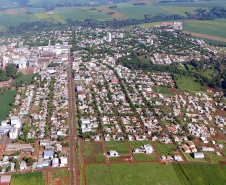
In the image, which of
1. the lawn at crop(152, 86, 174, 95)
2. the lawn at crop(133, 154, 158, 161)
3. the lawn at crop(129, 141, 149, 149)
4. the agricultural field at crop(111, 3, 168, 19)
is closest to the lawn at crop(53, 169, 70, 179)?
the lawn at crop(133, 154, 158, 161)

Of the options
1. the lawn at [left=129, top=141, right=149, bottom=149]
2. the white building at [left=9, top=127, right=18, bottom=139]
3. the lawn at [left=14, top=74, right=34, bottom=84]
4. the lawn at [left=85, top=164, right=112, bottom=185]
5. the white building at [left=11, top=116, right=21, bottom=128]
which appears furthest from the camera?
the lawn at [left=14, top=74, right=34, bottom=84]

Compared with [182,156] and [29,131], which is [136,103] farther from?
[29,131]

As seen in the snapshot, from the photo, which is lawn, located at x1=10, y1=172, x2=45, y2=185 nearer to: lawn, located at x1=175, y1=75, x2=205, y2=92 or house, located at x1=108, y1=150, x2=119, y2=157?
house, located at x1=108, y1=150, x2=119, y2=157

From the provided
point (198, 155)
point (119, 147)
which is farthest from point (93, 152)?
point (198, 155)

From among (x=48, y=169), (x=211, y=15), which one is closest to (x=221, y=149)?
(x=48, y=169)

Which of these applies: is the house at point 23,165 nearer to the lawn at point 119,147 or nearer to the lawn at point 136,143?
the lawn at point 119,147

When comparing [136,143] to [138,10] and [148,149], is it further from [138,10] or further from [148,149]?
[138,10]
